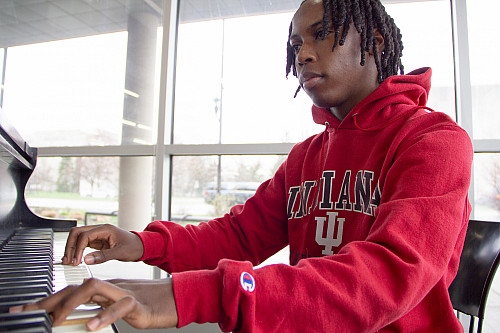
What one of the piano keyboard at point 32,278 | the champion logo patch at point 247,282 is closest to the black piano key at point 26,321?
the piano keyboard at point 32,278

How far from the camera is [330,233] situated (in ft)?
3.33

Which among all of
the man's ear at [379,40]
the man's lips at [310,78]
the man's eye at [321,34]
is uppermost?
the man's ear at [379,40]

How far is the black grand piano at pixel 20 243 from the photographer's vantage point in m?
0.45

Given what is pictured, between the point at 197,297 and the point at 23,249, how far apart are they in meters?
0.65

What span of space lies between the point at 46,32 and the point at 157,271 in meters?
1.95

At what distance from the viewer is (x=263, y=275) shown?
1.79ft

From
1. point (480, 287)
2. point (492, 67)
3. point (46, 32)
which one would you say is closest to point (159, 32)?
point (46, 32)

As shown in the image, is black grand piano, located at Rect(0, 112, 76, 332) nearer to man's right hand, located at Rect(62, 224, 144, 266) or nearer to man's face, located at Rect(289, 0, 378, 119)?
man's right hand, located at Rect(62, 224, 144, 266)

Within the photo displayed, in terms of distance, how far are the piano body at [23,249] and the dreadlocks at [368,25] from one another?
0.88m

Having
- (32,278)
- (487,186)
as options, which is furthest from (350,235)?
(487,186)

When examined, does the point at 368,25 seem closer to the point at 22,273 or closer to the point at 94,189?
the point at 22,273

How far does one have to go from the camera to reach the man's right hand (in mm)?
909

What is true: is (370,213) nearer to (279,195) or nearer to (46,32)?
(279,195)

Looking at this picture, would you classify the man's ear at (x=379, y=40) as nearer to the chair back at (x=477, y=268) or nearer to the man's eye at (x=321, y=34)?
the man's eye at (x=321, y=34)
